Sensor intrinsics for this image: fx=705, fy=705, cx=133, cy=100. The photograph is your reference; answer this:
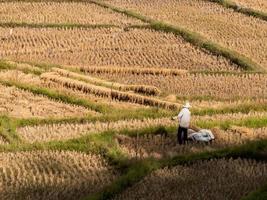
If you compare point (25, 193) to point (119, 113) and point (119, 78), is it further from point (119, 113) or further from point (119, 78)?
point (119, 78)

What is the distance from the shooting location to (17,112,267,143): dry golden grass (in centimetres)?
1600

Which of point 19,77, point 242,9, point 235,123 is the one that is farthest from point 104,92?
point 242,9

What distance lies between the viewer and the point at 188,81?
22219 millimetres

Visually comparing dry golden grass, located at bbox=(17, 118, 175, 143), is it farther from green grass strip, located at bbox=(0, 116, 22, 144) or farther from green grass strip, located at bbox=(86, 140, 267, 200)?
green grass strip, located at bbox=(86, 140, 267, 200)

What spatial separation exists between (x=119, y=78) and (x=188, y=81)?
2.22 meters

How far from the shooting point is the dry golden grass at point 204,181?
1176cm

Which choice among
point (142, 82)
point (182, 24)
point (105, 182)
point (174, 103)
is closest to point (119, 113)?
point (174, 103)

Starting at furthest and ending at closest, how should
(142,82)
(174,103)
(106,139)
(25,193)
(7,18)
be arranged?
(7,18), (142,82), (174,103), (106,139), (25,193)

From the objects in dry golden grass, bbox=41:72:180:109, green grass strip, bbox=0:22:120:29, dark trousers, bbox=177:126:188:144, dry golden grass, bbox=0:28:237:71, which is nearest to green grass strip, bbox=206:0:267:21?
dry golden grass, bbox=0:28:237:71

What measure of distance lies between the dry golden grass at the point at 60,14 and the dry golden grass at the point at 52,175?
48.3ft

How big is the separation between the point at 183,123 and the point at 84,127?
3.14 m

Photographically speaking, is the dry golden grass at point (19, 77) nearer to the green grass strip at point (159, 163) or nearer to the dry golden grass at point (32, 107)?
the dry golden grass at point (32, 107)

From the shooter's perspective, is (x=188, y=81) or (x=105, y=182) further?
(x=188, y=81)

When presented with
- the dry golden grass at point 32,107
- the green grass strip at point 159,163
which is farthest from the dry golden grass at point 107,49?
the green grass strip at point 159,163
